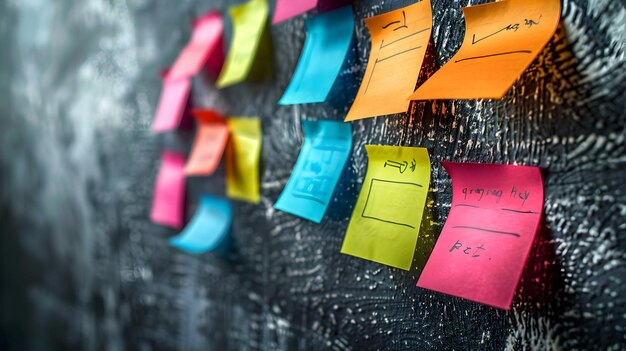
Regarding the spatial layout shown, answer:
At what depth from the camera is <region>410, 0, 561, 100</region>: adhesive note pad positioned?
37 cm

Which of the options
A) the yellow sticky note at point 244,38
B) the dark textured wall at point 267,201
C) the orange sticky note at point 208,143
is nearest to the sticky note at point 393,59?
the dark textured wall at point 267,201

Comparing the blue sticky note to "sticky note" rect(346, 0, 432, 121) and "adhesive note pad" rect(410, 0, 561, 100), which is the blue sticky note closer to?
"sticky note" rect(346, 0, 432, 121)

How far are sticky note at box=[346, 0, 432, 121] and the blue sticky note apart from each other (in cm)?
4

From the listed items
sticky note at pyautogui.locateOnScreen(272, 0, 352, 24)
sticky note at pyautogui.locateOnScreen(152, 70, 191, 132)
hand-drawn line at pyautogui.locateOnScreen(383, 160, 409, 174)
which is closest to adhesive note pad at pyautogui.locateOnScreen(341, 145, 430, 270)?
hand-drawn line at pyautogui.locateOnScreen(383, 160, 409, 174)

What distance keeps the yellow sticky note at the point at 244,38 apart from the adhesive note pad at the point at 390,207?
25cm

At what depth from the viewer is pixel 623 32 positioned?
34 cm

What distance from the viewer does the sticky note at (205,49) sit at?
781mm

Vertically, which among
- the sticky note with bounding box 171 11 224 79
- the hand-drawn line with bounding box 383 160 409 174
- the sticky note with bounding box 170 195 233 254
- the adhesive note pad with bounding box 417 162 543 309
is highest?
the sticky note with bounding box 171 11 224 79

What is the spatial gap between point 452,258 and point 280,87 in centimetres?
34

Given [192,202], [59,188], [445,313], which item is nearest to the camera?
[445,313]

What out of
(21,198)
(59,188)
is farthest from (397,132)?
Result: (21,198)

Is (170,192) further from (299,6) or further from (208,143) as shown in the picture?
(299,6)

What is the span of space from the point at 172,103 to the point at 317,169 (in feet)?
1.25

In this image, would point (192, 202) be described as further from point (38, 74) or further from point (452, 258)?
point (38, 74)
